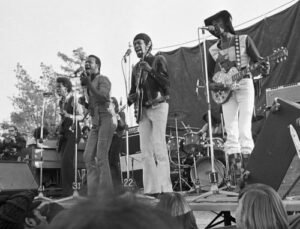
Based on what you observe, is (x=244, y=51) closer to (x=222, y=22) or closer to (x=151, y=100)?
(x=222, y=22)

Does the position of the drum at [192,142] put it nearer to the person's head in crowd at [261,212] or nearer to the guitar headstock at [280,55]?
the guitar headstock at [280,55]

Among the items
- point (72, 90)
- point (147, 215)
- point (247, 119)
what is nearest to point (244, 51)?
point (247, 119)

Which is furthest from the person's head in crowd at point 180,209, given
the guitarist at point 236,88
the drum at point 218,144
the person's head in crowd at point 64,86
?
the drum at point 218,144

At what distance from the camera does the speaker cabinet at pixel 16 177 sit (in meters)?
5.93

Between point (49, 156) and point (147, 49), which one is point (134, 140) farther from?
point (147, 49)

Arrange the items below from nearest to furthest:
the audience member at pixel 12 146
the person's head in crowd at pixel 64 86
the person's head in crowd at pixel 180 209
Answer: the person's head in crowd at pixel 180 209 < the person's head in crowd at pixel 64 86 < the audience member at pixel 12 146

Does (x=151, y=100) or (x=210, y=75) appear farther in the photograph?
(x=210, y=75)

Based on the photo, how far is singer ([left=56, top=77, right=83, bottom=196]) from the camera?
21.7 ft

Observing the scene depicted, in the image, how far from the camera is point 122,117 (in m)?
7.77

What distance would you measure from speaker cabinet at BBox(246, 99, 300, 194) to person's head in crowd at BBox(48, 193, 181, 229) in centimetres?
302

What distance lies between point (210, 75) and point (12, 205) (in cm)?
414

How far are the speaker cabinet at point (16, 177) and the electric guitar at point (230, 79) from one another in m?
3.15

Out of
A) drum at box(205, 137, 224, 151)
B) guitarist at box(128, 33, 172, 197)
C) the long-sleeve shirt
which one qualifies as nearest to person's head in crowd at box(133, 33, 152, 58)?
guitarist at box(128, 33, 172, 197)

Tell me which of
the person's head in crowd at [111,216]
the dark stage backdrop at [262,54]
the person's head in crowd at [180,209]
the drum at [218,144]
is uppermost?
the dark stage backdrop at [262,54]
